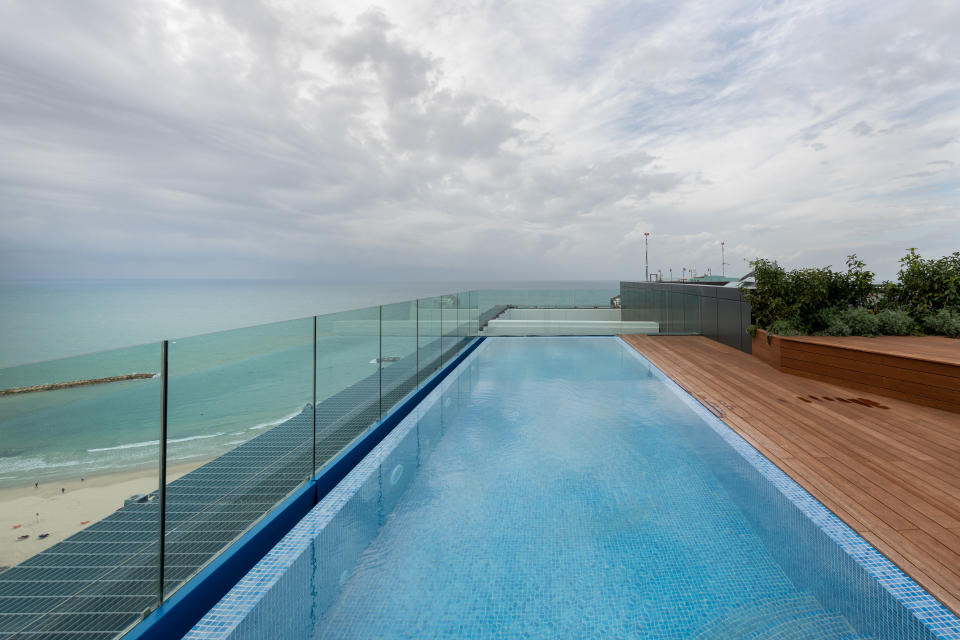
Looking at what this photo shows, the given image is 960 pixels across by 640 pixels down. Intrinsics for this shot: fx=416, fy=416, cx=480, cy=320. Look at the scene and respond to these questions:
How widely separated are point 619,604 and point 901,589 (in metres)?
1.15

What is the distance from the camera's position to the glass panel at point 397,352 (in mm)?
4207

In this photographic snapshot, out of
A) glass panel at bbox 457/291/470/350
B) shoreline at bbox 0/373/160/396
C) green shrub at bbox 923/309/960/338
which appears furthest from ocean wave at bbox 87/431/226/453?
green shrub at bbox 923/309/960/338

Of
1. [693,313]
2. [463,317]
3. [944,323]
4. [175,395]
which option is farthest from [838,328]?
[175,395]

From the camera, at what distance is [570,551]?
239 cm

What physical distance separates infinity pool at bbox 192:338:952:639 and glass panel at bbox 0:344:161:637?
407mm

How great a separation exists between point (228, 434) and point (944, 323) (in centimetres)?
852

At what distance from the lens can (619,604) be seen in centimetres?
202

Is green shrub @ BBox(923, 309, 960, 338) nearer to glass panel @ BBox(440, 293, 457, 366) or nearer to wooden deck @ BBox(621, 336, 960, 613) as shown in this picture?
wooden deck @ BBox(621, 336, 960, 613)

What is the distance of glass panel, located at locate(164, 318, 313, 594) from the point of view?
1.74 meters

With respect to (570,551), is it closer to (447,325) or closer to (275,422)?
(275,422)

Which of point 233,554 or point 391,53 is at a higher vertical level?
point 391,53

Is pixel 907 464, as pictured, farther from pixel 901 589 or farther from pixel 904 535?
pixel 901 589

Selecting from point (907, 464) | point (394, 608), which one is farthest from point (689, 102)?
point (394, 608)

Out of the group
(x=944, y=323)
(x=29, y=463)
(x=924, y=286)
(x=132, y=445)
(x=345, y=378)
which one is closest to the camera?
(x=29, y=463)
